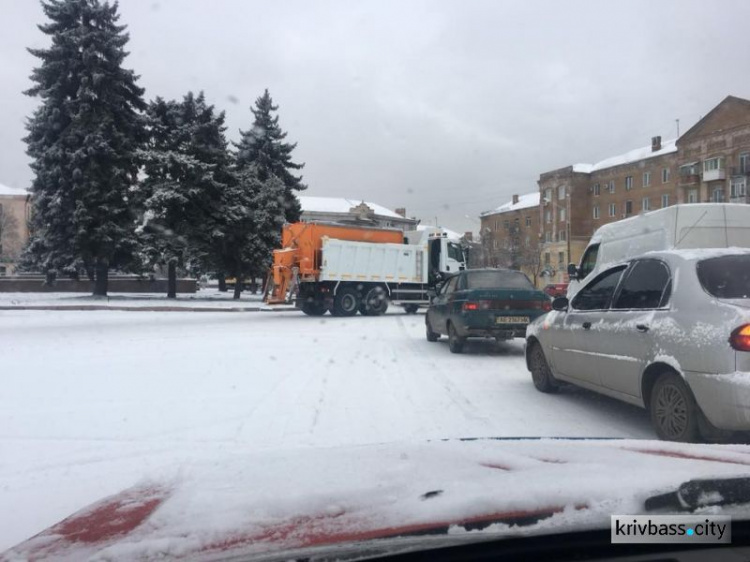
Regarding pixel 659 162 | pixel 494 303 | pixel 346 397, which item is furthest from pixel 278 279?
pixel 659 162

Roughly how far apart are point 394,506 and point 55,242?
3404 cm

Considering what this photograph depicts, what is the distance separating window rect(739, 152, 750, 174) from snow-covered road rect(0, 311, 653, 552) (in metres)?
42.8

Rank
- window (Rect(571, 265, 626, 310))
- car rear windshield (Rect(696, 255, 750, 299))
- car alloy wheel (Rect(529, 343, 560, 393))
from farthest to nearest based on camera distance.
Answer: car alloy wheel (Rect(529, 343, 560, 393))
window (Rect(571, 265, 626, 310))
car rear windshield (Rect(696, 255, 750, 299))

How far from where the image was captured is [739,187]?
4575 cm

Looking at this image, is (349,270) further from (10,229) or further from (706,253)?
(10,229)

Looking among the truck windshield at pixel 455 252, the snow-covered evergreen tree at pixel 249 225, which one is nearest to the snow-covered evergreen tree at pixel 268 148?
the snow-covered evergreen tree at pixel 249 225

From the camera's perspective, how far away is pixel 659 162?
5372 cm

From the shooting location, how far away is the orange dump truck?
22.1m

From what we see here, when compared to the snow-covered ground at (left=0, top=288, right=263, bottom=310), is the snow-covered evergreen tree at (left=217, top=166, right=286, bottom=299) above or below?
above

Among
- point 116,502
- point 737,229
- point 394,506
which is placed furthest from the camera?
point 737,229

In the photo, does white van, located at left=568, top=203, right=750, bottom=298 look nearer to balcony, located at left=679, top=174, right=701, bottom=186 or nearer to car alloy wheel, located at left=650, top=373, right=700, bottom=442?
car alloy wheel, located at left=650, top=373, right=700, bottom=442

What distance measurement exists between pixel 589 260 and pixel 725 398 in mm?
9728

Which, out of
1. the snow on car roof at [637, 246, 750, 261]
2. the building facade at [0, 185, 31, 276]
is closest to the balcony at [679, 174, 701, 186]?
the snow on car roof at [637, 246, 750, 261]

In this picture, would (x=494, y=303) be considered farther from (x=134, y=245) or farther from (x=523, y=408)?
(x=134, y=245)
